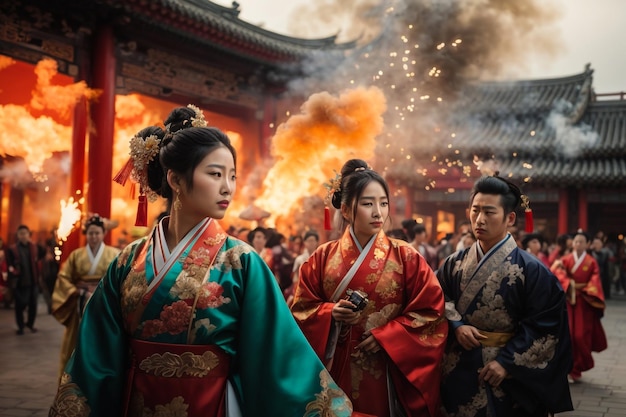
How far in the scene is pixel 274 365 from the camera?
2680 mm

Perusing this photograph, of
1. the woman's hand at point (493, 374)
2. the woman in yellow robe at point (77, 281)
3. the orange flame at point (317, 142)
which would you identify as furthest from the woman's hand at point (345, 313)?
the orange flame at point (317, 142)

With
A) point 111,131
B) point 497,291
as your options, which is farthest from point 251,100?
point 497,291

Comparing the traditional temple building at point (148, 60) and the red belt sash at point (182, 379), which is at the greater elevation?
the traditional temple building at point (148, 60)

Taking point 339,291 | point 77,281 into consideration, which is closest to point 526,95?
point 77,281

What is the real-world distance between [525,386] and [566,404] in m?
0.36

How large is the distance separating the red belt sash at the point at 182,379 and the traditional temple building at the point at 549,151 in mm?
19942

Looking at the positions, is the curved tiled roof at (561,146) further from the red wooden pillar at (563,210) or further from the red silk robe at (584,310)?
the red silk robe at (584,310)

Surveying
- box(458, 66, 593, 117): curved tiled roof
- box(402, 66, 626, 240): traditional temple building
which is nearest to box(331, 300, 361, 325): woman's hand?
box(402, 66, 626, 240): traditional temple building

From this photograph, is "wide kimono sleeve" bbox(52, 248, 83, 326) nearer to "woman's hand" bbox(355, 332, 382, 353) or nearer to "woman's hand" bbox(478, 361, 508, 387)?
"woman's hand" bbox(355, 332, 382, 353)

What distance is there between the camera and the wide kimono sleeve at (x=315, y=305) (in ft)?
12.9

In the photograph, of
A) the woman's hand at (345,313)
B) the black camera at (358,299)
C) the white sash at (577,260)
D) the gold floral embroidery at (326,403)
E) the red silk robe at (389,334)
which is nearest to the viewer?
Result: the gold floral embroidery at (326,403)

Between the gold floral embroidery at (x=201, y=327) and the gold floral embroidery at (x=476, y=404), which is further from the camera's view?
the gold floral embroidery at (x=476, y=404)

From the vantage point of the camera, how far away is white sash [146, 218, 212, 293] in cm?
278

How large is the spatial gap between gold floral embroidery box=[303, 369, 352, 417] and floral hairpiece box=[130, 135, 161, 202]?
125 cm
